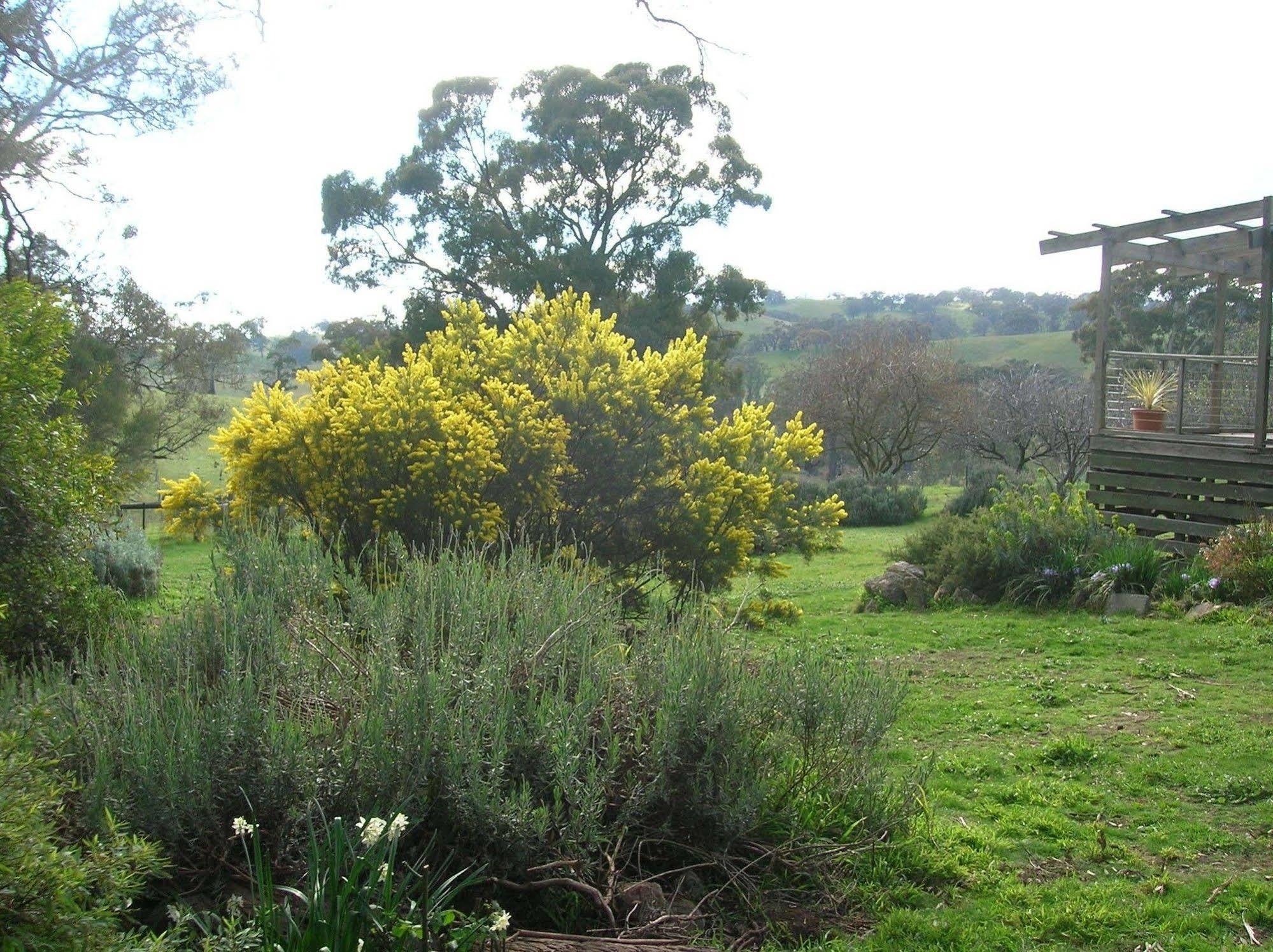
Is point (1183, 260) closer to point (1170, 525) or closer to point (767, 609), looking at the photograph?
point (1170, 525)

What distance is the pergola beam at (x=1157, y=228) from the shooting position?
38.3ft

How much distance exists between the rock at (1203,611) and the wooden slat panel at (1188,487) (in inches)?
107

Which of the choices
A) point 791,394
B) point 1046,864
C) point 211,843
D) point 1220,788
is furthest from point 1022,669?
point 791,394

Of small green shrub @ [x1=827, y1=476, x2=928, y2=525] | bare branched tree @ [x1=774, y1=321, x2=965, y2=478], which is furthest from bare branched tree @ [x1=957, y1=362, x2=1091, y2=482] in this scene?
small green shrub @ [x1=827, y1=476, x2=928, y2=525]

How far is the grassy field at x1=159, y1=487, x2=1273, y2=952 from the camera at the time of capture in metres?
3.87

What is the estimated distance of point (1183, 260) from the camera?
14.3m

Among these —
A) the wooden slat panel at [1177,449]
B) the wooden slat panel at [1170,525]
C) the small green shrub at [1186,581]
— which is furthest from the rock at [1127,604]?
the wooden slat panel at [1177,449]

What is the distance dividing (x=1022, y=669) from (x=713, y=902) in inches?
210

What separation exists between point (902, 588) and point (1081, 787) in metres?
6.83

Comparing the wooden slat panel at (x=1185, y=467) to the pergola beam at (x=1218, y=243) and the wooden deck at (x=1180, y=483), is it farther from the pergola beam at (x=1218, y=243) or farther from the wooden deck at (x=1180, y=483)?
the pergola beam at (x=1218, y=243)

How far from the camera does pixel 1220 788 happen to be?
5.31 meters

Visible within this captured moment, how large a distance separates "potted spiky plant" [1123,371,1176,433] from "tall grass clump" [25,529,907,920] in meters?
10.9

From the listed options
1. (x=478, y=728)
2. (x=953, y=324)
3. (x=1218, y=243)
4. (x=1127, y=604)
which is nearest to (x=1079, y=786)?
(x=478, y=728)

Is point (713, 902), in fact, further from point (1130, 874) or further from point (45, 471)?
point (45, 471)
